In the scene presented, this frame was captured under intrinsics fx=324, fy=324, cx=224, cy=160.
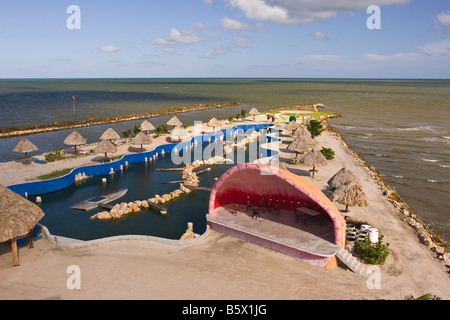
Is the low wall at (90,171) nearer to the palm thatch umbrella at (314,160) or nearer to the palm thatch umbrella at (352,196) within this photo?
the palm thatch umbrella at (314,160)

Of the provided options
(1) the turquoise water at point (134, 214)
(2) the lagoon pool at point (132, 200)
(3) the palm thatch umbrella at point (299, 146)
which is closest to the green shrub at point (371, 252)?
(1) the turquoise water at point (134, 214)

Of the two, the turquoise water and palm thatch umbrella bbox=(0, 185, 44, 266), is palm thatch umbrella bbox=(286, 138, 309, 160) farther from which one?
palm thatch umbrella bbox=(0, 185, 44, 266)

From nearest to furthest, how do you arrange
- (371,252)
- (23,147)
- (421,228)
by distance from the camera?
(371,252) < (421,228) < (23,147)

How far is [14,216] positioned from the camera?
14945 mm

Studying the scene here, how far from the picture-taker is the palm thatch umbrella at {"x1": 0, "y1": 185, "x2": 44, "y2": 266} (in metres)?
14.4

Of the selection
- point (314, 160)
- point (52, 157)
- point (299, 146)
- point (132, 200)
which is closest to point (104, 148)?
point (52, 157)

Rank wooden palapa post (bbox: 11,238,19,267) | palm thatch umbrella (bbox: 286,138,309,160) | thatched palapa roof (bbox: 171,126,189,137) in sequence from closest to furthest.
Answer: wooden palapa post (bbox: 11,238,19,267), palm thatch umbrella (bbox: 286,138,309,160), thatched palapa roof (bbox: 171,126,189,137)

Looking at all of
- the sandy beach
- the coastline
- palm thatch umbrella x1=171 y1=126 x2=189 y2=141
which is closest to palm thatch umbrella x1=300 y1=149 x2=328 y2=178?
the coastline

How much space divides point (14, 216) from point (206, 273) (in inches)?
363

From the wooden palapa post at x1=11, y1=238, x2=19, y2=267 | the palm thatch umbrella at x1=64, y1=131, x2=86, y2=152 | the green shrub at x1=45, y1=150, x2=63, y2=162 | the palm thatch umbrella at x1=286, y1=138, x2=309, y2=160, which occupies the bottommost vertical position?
the wooden palapa post at x1=11, y1=238, x2=19, y2=267

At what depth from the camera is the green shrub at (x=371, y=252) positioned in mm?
15672

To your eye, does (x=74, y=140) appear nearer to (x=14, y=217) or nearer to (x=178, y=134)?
(x=178, y=134)

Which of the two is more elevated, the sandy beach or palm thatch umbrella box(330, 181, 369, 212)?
palm thatch umbrella box(330, 181, 369, 212)
